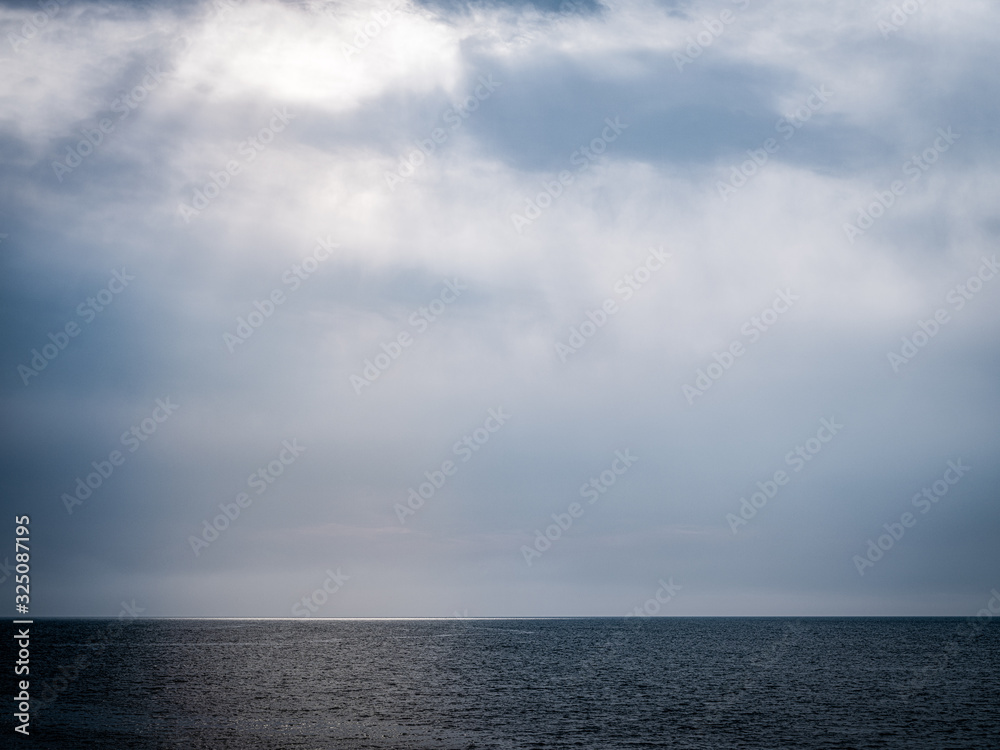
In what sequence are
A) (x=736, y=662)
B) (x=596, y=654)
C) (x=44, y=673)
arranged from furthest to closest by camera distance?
(x=596, y=654)
(x=736, y=662)
(x=44, y=673)

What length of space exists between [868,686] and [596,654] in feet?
198

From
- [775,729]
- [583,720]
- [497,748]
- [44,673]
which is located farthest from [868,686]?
[44,673]

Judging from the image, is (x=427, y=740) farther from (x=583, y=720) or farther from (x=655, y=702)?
(x=655, y=702)

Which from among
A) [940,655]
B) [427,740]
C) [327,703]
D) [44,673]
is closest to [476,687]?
[327,703]

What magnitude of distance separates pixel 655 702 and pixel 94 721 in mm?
44403

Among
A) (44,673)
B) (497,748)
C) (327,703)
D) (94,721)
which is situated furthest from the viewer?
(44,673)

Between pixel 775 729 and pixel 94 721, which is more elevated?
pixel 94 721

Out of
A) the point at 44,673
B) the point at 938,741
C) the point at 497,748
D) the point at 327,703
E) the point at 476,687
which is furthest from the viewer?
the point at 44,673

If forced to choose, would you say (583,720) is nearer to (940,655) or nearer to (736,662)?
(736,662)

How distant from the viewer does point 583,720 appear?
59312 millimetres

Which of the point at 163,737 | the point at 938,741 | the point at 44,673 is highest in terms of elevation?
the point at 44,673

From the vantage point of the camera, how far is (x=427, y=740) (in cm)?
5109

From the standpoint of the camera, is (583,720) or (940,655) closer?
(583,720)

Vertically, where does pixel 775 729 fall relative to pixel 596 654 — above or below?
below
